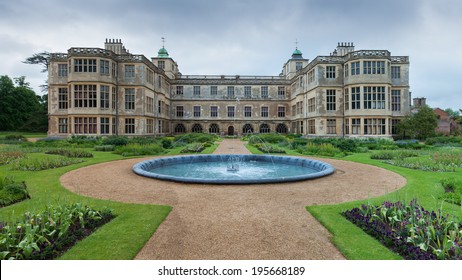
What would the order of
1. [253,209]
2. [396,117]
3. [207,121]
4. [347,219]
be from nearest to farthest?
[347,219]
[253,209]
[396,117]
[207,121]

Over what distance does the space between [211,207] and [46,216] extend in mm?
3600

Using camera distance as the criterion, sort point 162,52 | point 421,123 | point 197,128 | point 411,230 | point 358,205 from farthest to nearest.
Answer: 1. point 162,52
2. point 197,128
3. point 421,123
4. point 358,205
5. point 411,230

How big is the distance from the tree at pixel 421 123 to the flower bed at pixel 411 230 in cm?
2734

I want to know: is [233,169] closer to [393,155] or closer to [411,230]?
[411,230]

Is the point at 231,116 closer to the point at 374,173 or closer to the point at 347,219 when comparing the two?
the point at 374,173

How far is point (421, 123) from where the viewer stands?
2789 cm

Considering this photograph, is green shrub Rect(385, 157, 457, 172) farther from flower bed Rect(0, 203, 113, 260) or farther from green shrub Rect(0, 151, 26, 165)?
green shrub Rect(0, 151, 26, 165)

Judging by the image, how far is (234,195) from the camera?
8086mm

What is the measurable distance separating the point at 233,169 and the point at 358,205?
24.2 feet

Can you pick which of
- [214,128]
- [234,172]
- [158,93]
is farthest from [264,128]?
[234,172]

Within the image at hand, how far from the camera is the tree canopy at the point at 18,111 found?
4969 cm

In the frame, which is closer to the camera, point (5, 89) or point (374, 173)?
point (374, 173)

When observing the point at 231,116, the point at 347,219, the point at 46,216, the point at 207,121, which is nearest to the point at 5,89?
the point at 207,121

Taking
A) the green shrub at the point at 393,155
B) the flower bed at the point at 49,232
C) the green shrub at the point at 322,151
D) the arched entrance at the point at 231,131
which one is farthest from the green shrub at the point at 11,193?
the arched entrance at the point at 231,131
